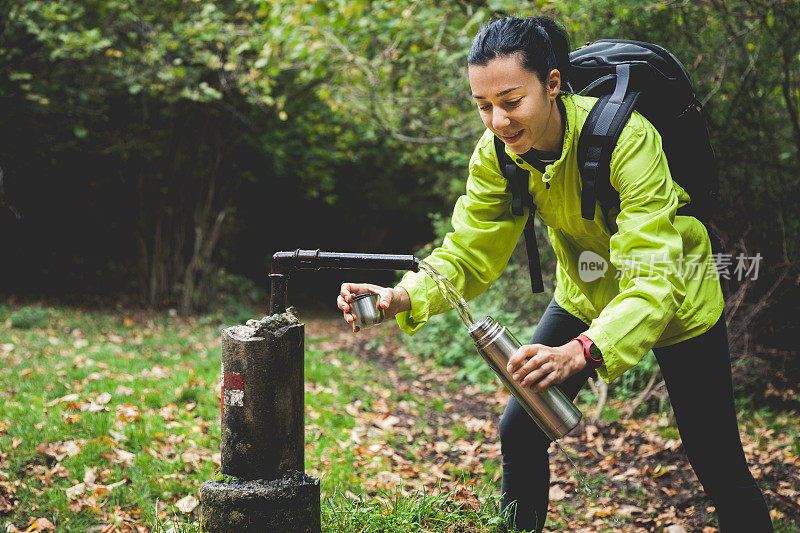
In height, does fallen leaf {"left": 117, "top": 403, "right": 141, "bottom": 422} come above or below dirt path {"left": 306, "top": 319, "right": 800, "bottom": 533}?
above

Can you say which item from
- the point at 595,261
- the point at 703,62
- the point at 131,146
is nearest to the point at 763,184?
the point at 703,62

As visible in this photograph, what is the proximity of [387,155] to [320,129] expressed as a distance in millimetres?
3215

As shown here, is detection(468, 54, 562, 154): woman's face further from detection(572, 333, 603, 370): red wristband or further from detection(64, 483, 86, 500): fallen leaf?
detection(64, 483, 86, 500): fallen leaf

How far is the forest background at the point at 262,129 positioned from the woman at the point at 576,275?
3314 millimetres

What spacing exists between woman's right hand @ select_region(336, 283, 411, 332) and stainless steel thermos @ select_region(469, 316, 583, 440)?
0.35 m

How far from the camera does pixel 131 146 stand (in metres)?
10.8

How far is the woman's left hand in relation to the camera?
6.05 feet

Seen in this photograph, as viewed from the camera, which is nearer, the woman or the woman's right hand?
the woman

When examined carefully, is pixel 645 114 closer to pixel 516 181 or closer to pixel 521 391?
pixel 516 181

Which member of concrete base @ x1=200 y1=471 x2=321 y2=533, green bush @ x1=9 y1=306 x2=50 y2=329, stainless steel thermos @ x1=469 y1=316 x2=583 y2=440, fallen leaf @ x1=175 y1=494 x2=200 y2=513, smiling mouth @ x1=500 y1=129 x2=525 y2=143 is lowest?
fallen leaf @ x1=175 y1=494 x2=200 y2=513

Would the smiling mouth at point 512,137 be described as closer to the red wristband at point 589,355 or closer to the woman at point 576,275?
the woman at point 576,275

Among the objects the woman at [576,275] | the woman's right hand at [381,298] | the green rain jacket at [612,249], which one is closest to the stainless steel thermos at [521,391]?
the woman at [576,275]

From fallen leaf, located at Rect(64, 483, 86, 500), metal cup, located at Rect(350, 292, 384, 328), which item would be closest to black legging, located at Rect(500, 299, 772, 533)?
metal cup, located at Rect(350, 292, 384, 328)

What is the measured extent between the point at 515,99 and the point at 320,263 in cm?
90
